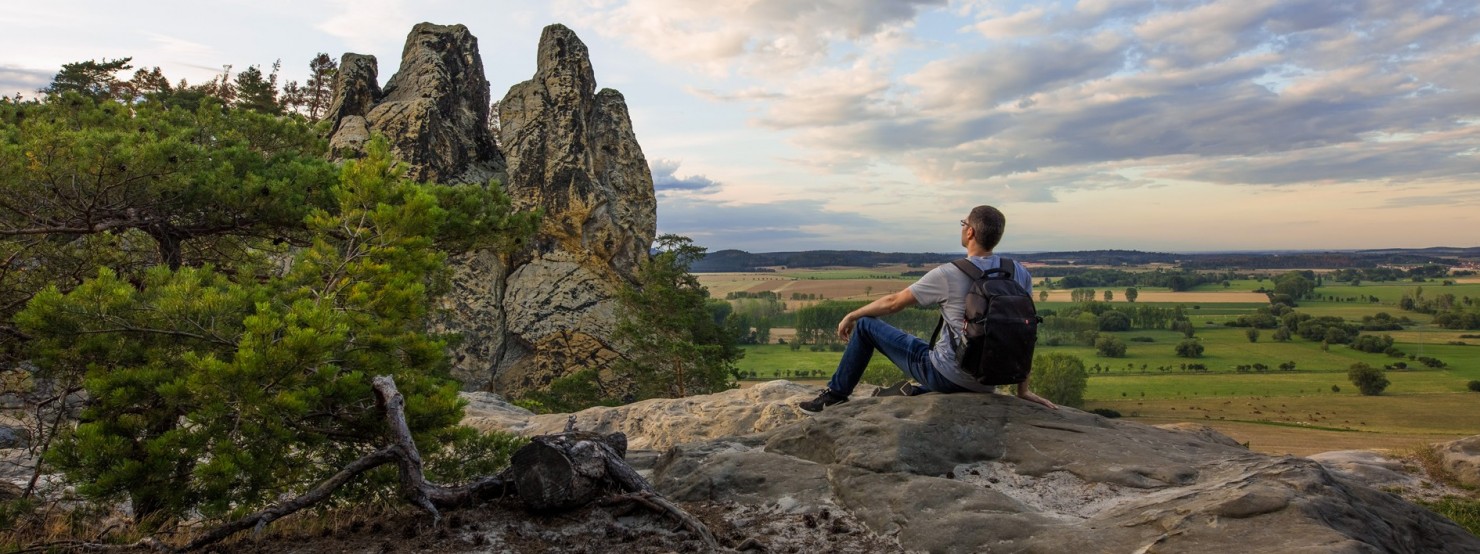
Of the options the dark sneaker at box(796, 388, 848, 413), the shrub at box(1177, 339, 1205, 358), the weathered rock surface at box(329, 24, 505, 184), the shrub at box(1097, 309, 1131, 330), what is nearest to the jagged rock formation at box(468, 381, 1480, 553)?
the dark sneaker at box(796, 388, 848, 413)

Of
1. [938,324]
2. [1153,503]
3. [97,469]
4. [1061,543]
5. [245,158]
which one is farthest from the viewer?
[245,158]

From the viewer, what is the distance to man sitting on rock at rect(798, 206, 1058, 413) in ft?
20.4

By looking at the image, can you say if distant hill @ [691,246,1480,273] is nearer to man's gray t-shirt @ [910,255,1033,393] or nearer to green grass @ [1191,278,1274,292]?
green grass @ [1191,278,1274,292]

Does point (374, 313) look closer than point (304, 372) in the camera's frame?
No

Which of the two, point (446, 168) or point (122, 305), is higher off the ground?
point (446, 168)

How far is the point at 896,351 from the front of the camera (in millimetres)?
7055

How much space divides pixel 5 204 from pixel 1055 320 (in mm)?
112163

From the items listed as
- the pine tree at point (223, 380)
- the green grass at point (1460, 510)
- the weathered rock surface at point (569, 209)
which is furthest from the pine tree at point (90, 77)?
the green grass at point (1460, 510)

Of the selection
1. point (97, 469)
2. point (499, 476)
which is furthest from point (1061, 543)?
point (97, 469)

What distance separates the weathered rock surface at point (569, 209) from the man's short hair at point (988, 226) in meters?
30.0

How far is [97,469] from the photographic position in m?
5.29

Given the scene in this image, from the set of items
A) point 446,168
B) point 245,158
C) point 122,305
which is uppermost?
point 446,168

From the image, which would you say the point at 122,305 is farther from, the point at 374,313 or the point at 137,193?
the point at 137,193

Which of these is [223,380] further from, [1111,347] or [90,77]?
[1111,347]
